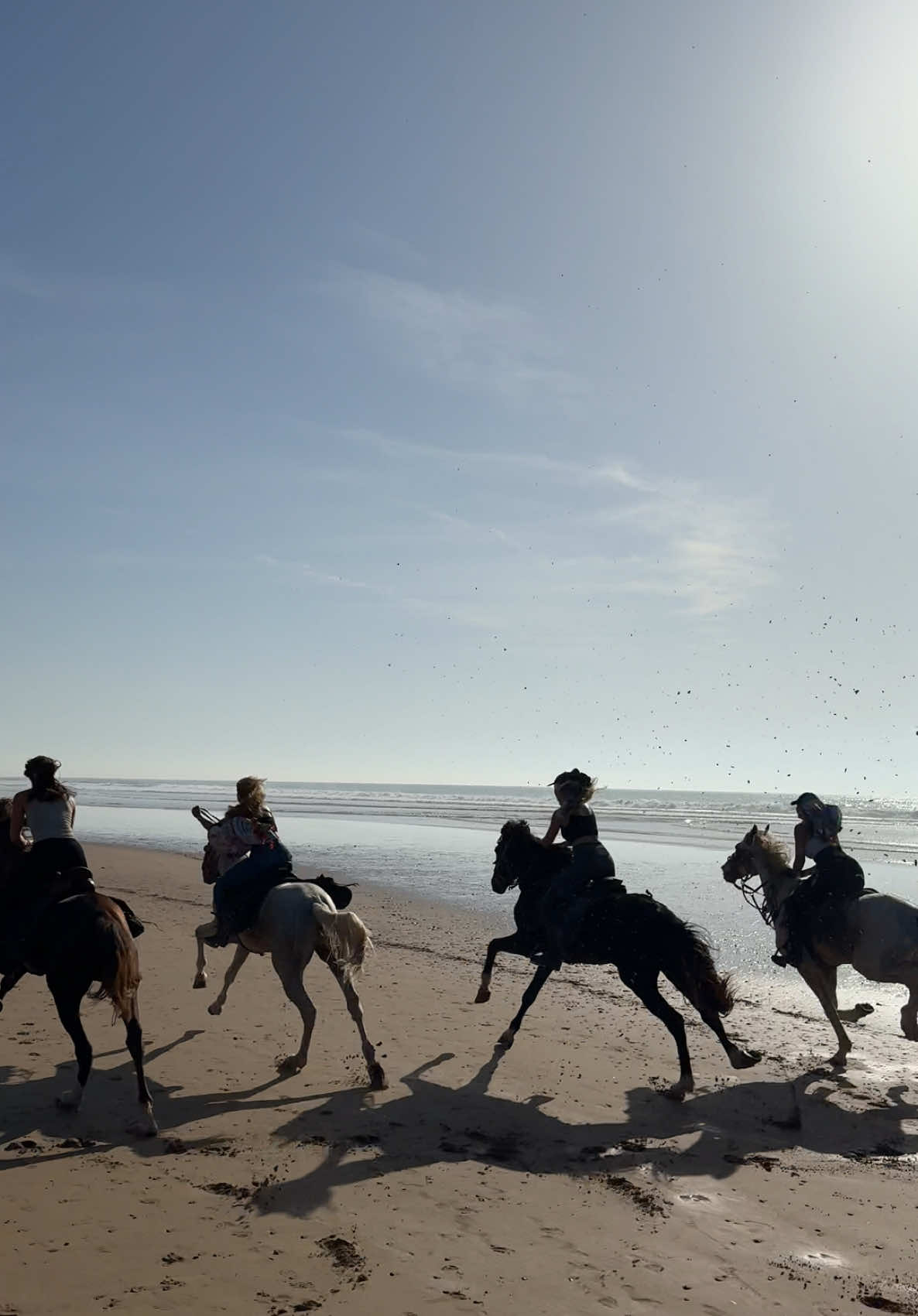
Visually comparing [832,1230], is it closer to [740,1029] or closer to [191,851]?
[740,1029]

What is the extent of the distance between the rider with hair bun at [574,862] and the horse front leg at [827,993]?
2.01m

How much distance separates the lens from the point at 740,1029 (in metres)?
8.93

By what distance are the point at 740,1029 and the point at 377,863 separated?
14.5 metres

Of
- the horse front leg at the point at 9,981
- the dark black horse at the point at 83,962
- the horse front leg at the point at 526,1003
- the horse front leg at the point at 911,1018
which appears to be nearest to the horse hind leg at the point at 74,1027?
the dark black horse at the point at 83,962

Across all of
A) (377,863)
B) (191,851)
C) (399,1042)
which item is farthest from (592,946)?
(191,851)

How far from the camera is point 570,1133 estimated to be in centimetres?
611

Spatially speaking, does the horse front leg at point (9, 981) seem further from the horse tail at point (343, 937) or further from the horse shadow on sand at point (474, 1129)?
the horse tail at point (343, 937)

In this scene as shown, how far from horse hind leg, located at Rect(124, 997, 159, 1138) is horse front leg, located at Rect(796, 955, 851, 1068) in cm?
555

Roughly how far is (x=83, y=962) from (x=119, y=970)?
259 millimetres

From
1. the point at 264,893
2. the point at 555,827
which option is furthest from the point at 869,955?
the point at 264,893

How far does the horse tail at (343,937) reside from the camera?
7.29m

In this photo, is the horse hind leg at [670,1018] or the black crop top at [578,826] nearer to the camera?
the horse hind leg at [670,1018]

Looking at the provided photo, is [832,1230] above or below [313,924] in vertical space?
below

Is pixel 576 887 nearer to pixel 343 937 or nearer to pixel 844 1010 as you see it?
pixel 343 937
